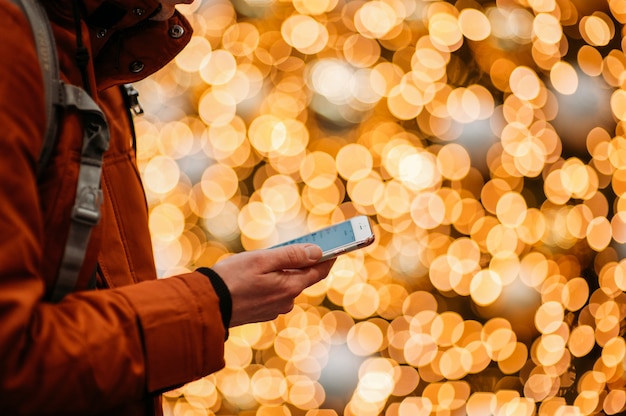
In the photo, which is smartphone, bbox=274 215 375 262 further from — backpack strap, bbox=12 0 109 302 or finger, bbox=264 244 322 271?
backpack strap, bbox=12 0 109 302

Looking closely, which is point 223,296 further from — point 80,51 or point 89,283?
point 80,51

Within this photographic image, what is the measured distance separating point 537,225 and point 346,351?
0.59 metres

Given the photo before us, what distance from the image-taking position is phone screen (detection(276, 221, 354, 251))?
715 mm

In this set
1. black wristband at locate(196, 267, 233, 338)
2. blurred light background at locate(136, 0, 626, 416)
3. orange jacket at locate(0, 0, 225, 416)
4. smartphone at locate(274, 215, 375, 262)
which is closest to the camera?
orange jacket at locate(0, 0, 225, 416)

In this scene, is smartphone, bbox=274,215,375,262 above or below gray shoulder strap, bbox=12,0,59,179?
below

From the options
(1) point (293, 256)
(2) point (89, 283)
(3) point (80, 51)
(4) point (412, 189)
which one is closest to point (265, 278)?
(1) point (293, 256)

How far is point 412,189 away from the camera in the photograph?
65.3 inches

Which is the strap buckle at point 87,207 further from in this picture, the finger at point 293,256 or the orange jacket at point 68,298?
the finger at point 293,256

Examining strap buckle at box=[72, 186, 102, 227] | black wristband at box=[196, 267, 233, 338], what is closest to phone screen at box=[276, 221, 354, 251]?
black wristband at box=[196, 267, 233, 338]

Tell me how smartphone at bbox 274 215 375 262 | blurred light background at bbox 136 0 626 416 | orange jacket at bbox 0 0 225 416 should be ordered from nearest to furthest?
orange jacket at bbox 0 0 225 416 < smartphone at bbox 274 215 375 262 < blurred light background at bbox 136 0 626 416

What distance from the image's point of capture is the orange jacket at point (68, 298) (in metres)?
0.47

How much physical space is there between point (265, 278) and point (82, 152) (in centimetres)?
20

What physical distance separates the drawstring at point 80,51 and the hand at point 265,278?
0.68 feet

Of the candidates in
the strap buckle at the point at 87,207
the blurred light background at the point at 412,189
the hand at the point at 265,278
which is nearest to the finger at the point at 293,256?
the hand at the point at 265,278
